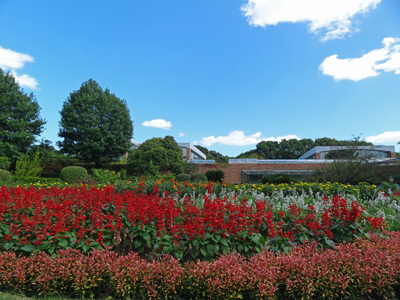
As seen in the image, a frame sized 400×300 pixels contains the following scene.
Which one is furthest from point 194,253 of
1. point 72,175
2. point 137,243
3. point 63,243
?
point 72,175

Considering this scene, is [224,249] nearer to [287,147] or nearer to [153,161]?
[153,161]

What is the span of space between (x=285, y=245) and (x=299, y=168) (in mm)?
23142

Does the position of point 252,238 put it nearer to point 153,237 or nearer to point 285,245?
point 285,245

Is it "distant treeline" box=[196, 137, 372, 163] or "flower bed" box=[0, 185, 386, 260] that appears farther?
"distant treeline" box=[196, 137, 372, 163]

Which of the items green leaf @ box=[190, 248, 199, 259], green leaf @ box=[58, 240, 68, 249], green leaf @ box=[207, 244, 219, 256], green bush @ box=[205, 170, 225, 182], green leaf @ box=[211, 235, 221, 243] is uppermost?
green bush @ box=[205, 170, 225, 182]

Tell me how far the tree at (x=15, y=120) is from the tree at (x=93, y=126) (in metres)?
1.97

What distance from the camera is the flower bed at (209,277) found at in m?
2.34

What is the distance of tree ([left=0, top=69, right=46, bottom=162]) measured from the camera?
699 inches

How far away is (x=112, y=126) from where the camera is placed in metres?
21.2

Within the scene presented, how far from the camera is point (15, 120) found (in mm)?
18141

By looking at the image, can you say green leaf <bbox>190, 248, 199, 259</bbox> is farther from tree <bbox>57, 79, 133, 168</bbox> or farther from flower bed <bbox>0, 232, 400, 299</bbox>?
tree <bbox>57, 79, 133, 168</bbox>

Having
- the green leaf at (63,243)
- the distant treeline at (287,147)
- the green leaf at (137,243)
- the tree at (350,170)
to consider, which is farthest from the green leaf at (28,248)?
the distant treeline at (287,147)

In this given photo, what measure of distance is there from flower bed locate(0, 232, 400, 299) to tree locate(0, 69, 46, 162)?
1871 cm

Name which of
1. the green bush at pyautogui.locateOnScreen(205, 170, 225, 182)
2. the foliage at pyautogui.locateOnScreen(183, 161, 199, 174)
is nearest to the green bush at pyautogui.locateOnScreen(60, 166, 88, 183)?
the foliage at pyautogui.locateOnScreen(183, 161, 199, 174)
